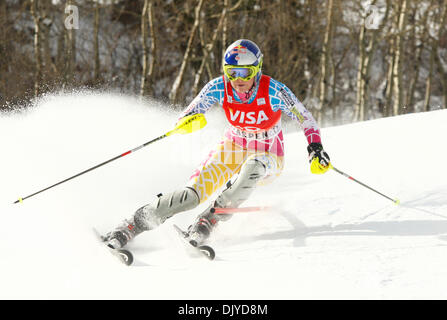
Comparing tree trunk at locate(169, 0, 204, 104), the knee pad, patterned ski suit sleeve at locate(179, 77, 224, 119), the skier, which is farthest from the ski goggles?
tree trunk at locate(169, 0, 204, 104)

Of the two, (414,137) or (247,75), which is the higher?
(247,75)

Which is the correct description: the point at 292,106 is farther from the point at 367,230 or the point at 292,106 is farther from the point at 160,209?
the point at 160,209

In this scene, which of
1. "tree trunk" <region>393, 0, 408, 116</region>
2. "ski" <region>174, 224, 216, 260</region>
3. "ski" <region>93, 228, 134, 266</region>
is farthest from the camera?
"tree trunk" <region>393, 0, 408, 116</region>

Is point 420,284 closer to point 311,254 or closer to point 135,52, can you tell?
point 311,254

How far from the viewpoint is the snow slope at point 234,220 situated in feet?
8.77

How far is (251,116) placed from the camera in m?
3.83

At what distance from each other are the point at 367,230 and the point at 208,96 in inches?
59.5

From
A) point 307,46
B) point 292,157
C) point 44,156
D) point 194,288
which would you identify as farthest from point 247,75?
point 307,46

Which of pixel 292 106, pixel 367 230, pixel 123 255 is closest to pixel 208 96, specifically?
pixel 292 106

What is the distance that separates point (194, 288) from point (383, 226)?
1.55m

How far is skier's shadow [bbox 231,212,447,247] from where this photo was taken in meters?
3.37

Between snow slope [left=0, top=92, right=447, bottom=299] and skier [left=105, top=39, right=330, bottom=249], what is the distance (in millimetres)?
248

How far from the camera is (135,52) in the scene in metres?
21.4

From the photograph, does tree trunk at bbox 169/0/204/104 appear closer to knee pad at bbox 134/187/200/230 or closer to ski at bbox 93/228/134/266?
knee pad at bbox 134/187/200/230
